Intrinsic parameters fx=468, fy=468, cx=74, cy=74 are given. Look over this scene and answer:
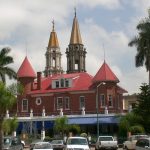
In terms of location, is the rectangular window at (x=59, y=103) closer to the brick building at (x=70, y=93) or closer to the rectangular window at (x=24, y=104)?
the brick building at (x=70, y=93)

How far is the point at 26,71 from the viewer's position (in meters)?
78.8

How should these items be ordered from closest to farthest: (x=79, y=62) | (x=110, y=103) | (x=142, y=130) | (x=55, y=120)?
(x=142, y=130)
(x=55, y=120)
(x=110, y=103)
(x=79, y=62)

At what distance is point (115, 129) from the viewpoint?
69.4 metres

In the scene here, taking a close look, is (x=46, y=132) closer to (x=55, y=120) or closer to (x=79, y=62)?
(x=55, y=120)

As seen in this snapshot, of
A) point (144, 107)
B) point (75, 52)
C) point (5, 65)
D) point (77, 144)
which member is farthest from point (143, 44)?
point (75, 52)

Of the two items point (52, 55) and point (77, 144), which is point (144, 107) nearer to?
point (77, 144)

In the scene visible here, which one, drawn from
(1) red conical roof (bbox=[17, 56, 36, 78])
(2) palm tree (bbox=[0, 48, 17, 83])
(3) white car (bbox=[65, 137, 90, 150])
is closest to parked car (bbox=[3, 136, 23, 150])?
(3) white car (bbox=[65, 137, 90, 150])

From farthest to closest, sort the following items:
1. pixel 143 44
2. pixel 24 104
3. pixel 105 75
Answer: pixel 24 104 < pixel 105 75 < pixel 143 44

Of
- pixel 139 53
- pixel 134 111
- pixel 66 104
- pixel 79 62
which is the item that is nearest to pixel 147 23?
pixel 139 53

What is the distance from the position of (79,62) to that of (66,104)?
5078 cm

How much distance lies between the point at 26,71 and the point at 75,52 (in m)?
45.3

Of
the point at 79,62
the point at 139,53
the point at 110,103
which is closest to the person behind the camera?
the point at 139,53

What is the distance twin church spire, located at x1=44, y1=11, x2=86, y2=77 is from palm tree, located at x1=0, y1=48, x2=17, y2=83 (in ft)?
189

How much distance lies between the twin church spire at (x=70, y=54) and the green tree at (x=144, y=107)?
57.8 metres
